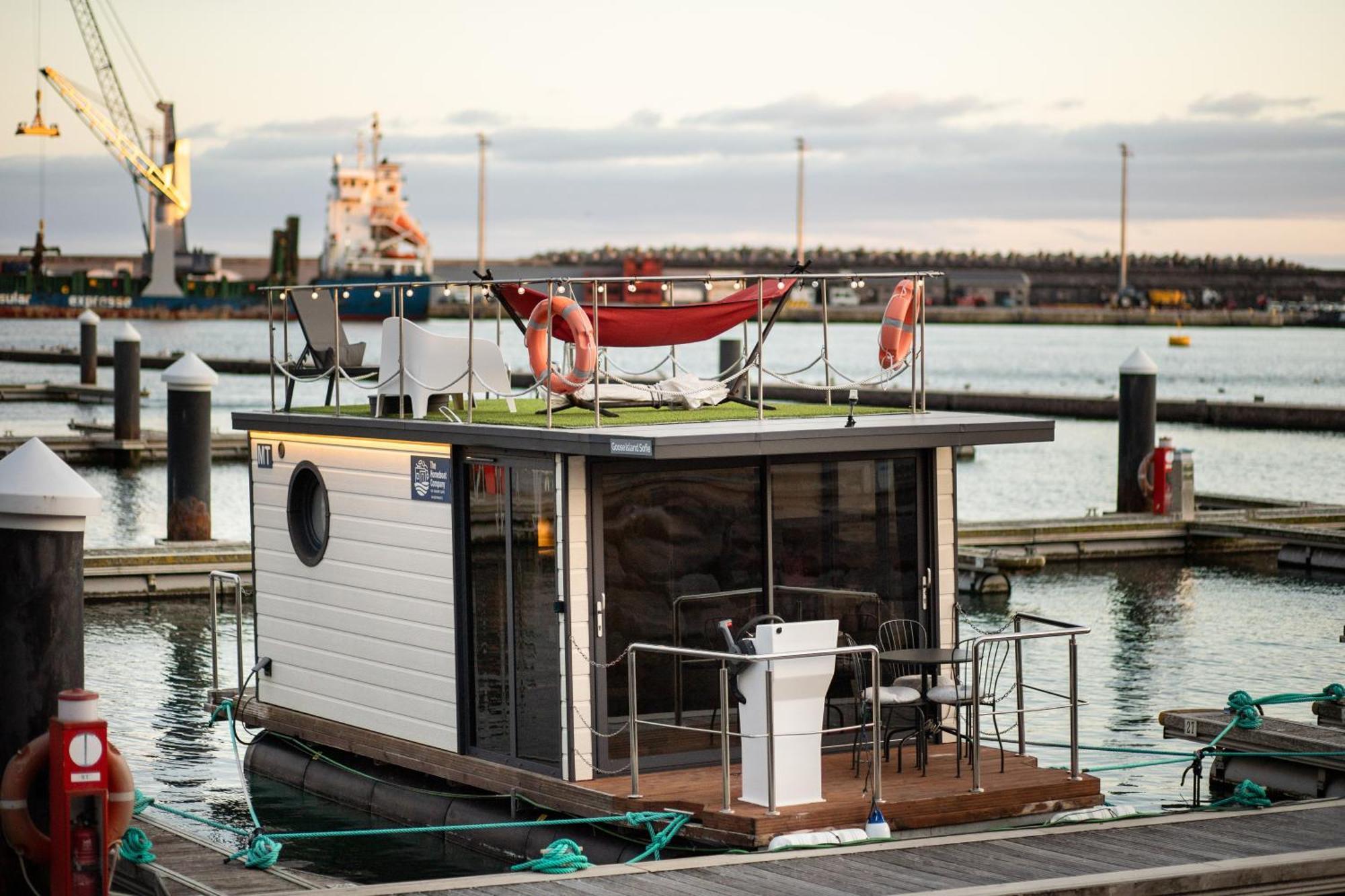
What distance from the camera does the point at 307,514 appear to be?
39.2 feet

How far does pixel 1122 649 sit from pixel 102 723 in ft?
46.3

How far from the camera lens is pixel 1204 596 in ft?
73.7

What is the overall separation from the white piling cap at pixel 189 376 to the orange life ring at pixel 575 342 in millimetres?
12369

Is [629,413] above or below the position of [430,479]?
above

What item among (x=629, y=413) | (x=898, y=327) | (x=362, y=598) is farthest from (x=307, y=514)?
(x=898, y=327)

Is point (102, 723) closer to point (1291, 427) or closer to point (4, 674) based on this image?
point (4, 674)

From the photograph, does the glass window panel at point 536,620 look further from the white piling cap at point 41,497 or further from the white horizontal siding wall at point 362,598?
the white piling cap at point 41,497

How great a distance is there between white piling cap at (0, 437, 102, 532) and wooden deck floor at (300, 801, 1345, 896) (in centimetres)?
192

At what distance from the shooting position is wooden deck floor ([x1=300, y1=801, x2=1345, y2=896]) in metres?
7.85

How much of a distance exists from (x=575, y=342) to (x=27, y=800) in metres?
4.16

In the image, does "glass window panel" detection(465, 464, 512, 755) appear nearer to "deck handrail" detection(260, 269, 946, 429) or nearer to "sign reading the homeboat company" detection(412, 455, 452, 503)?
"sign reading the homeboat company" detection(412, 455, 452, 503)

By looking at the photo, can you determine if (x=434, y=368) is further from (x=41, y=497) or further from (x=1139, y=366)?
(x=1139, y=366)

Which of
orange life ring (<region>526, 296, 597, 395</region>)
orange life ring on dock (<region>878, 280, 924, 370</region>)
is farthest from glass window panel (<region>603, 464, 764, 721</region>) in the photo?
orange life ring on dock (<region>878, 280, 924, 370</region>)

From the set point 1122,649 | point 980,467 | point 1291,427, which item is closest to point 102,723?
point 1122,649
